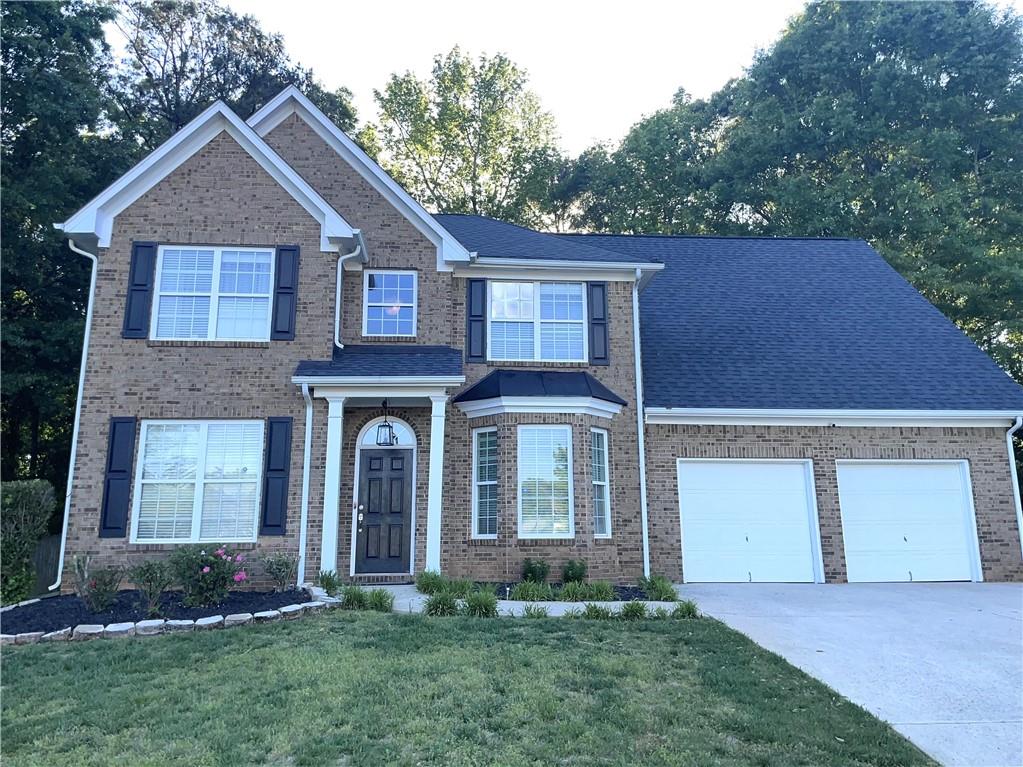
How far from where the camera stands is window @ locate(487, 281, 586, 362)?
41.3 ft

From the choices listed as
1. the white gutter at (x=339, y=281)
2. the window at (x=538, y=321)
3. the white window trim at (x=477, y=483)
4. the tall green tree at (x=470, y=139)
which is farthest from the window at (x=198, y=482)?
the tall green tree at (x=470, y=139)

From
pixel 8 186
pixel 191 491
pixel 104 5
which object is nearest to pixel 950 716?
pixel 191 491

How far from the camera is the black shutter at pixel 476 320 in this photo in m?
12.4

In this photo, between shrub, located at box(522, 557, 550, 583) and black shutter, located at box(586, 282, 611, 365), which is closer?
shrub, located at box(522, 557, 550, 583)

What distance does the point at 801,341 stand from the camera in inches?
564

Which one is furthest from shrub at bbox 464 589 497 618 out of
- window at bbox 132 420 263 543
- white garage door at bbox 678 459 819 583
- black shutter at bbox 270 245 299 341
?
black shutter at bbox 270 245 299 341

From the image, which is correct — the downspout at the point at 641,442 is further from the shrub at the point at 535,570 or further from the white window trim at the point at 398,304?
the white window trim at the point at 398,304

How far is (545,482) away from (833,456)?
17.9 feet

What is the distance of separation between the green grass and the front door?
387 cm

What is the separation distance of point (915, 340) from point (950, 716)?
1123 cm

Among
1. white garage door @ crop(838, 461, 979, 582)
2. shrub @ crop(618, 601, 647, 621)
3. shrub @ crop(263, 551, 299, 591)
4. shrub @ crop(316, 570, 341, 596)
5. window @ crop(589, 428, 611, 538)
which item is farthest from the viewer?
white garage door @ crop(838, 461, 979, 582)

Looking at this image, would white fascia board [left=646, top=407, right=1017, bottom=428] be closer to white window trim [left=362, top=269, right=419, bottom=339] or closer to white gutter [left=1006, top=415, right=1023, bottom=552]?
white gutter [left=1006, top=415, right=1023, bottom=552]

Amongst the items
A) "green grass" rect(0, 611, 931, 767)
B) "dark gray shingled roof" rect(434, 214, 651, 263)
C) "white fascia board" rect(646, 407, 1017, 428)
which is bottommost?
"green grass" rect(0, 611, 931, 767)

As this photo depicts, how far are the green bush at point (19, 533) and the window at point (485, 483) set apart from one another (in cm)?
639
